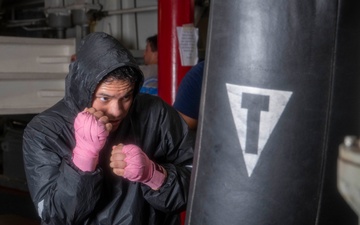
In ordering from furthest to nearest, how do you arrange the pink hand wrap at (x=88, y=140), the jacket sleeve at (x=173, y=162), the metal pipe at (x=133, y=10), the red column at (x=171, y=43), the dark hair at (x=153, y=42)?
the metal pipe at (x=133, y=10)
the dark hair at (x=153, y=42)
the red column at (x=171, y=43)
the jacket sleeve at (x=173, y=162)
the pink hand wrap at (x=88, y=140)

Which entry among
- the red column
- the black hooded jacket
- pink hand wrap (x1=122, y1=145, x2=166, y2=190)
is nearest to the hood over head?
the black hooded jacket

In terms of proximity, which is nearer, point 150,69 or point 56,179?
point 56,179

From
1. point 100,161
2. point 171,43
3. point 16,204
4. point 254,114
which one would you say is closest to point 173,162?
point 100,161

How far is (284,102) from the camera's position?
2.61 ft

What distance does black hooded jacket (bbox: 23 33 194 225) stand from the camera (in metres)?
1.33

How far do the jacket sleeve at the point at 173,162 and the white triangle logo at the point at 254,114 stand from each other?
64 centimetres

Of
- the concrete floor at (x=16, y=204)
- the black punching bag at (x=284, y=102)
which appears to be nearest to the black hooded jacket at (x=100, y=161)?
the black punching bag at (x=284, y=102)

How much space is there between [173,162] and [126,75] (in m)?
0.31

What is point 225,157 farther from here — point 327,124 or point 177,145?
point 177,145

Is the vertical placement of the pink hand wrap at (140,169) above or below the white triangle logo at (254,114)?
below

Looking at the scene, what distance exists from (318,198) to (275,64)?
0.64 feet

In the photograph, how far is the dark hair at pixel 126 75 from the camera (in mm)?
1388

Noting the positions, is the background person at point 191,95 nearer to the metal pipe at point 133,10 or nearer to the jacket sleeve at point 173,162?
the jacket sleeve at point 173,162

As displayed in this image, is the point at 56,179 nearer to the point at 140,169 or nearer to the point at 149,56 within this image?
the point at 140,169
